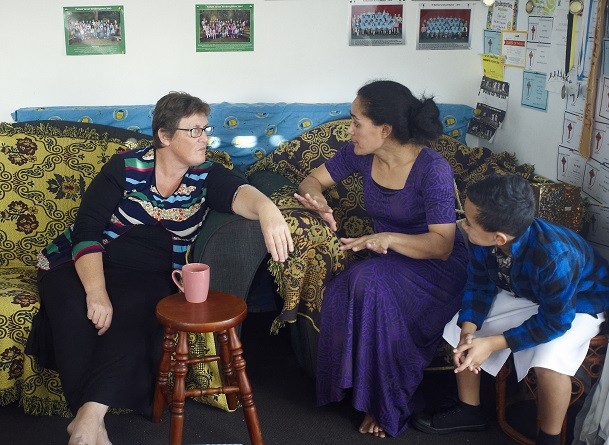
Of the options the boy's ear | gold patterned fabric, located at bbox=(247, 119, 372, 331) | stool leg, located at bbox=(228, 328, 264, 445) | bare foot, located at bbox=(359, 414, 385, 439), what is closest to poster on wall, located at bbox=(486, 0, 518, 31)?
gold patterned fabric, located at bbox=(247, 119, 372, 331)

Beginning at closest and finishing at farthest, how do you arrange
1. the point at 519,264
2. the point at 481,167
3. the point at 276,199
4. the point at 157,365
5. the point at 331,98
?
1. the point at 519,264
2. the point at 157,365
3. the point at 276,199
4. the point at 481,167
5. the point at 331,98

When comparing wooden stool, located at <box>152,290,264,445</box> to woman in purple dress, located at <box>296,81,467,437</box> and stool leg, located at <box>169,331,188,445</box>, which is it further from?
woman in purple dress, located at <box>296,81,467,437</box>

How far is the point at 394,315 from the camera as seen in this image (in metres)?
2.56

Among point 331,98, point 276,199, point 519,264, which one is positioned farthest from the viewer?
point 331,98

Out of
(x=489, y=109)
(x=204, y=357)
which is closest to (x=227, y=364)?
(x=204, y=357)

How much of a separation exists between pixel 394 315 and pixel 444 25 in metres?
1.70

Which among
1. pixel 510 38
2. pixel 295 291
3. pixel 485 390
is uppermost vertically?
pixel 510 38

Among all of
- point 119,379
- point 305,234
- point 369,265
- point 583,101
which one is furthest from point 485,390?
point 119,379

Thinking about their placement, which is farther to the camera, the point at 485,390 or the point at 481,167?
the point at 481,167

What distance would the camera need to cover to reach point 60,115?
3434mm

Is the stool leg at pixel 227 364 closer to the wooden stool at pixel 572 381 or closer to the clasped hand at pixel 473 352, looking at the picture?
the clasped hand at pixel 473 352

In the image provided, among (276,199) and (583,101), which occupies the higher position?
(583,101)

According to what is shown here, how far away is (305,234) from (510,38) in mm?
1514

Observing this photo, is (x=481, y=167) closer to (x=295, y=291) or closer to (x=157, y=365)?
(x=295, y=291)
